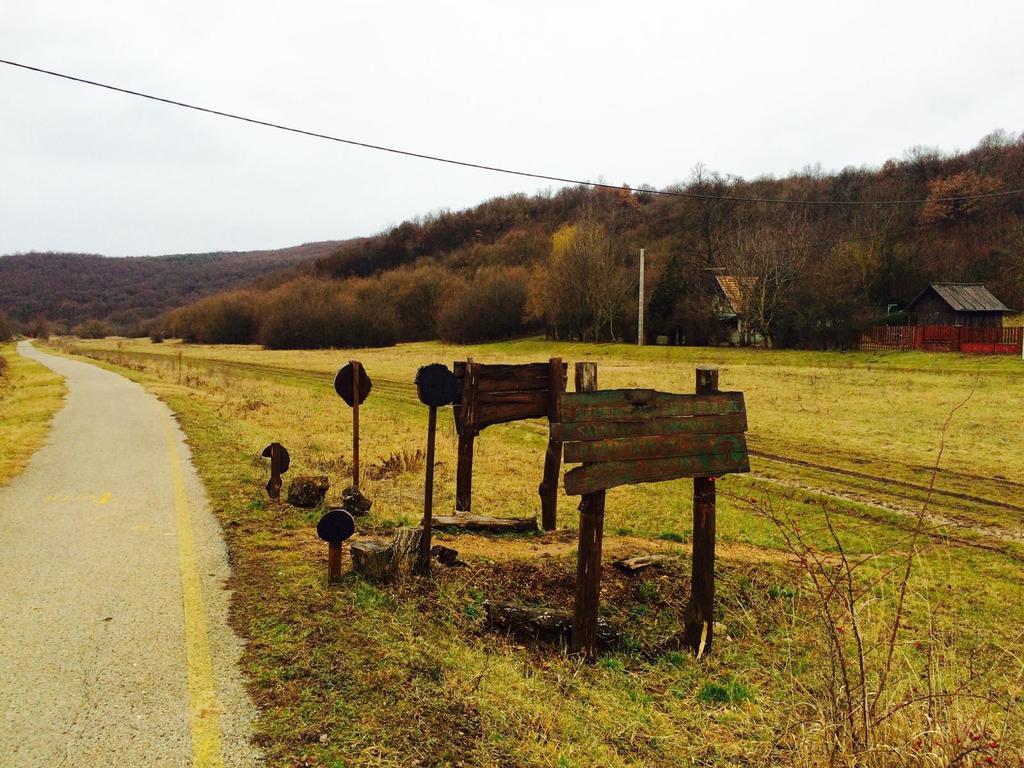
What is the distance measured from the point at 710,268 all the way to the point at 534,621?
206 ft

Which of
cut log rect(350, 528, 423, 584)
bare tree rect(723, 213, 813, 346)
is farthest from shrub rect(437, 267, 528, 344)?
cut log rect(350, 528, 423, 584)

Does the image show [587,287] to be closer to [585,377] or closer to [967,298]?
[967,298]

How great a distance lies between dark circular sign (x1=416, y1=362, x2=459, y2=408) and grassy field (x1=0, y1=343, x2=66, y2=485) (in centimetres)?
728

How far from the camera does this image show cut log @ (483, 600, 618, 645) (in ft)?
17.3

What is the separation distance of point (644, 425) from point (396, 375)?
30166mm

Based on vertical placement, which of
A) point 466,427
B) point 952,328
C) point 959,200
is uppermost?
point 959,200

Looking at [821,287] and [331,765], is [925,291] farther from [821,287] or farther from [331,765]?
[331,765]

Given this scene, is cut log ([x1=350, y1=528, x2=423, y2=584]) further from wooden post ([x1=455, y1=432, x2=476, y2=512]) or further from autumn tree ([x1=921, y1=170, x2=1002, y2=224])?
autumn tree ([x1=921, y1=170, x2=1002, y2=224])

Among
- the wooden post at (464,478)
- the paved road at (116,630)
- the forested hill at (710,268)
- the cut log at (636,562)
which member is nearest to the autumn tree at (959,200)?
the forested hill at (710,268)

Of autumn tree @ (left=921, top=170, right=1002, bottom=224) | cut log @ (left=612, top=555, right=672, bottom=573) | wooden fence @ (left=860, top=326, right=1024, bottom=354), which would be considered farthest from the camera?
autumn tree @ (left=921, top=170, right=1002, bottom=224)

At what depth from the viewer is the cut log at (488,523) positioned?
7.65 m

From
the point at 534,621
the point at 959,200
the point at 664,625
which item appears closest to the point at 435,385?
the point at 534,621

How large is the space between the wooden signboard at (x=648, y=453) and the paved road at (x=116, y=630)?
94.5 inches

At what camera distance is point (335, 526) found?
17.3ft
